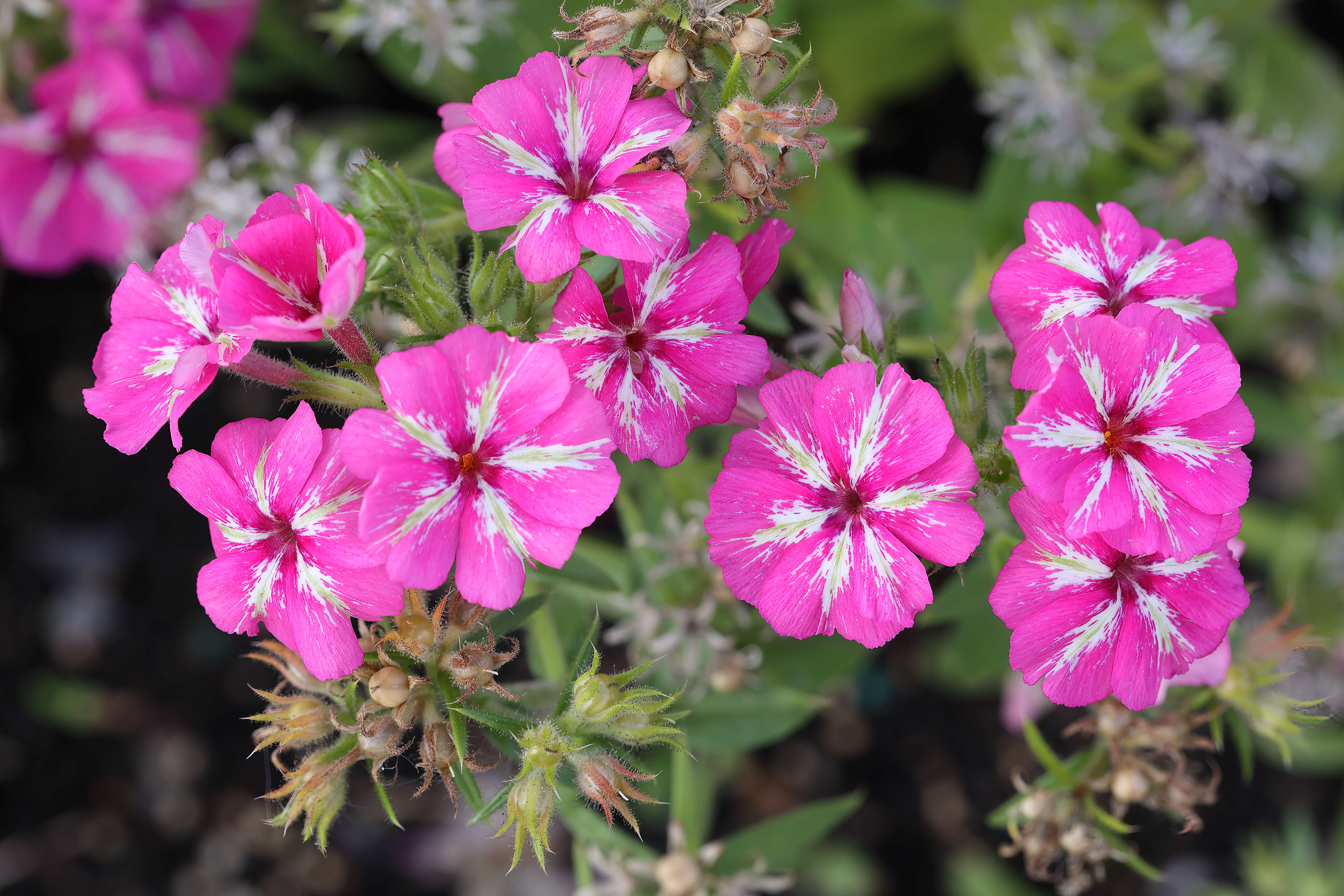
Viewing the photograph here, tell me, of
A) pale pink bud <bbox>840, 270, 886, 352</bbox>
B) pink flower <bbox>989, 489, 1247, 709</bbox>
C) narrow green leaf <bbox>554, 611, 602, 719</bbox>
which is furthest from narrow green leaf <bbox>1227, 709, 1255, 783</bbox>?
narrow green leaf <bbox>554, 611, 602, 719</bbox>

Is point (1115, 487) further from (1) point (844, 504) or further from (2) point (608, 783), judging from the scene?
(2) point (608, 783)

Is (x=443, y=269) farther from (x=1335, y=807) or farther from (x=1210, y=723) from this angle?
(x=1335, y=807)

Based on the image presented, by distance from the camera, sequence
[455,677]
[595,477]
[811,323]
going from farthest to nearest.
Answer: [811,323] → [455,677] → [595,477]

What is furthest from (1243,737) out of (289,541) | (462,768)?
(289,541)

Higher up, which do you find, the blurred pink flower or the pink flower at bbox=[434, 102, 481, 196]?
the pink flower at bbox=[434, 102, 481, 196]

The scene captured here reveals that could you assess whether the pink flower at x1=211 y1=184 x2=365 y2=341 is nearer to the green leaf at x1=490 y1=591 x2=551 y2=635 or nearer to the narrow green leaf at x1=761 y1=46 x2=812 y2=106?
the green leaf at x1=490 y1=591 x2=551 y2=635

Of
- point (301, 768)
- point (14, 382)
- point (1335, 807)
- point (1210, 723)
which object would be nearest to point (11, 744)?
point (14, 382)

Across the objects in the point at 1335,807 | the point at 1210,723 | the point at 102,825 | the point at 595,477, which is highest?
the point at 595,477

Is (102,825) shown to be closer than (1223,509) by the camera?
No
